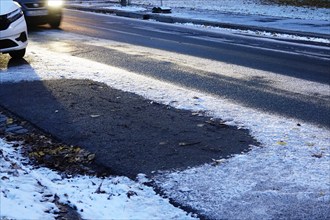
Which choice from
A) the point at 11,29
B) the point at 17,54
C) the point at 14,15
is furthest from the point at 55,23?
the point at 11,29

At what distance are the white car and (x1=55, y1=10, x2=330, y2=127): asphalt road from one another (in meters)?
1.47

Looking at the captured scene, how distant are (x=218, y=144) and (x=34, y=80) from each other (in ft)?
13.4

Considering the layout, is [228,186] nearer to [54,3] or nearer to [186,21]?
[54,3]

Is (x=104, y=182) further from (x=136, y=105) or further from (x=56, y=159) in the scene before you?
(x=136, y=105)

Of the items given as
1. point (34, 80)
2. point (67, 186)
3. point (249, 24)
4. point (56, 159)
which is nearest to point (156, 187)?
point (67, 186)

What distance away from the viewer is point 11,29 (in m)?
9.29

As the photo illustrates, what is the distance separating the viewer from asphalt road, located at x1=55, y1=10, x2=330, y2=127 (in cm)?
713

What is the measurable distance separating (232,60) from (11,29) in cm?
476

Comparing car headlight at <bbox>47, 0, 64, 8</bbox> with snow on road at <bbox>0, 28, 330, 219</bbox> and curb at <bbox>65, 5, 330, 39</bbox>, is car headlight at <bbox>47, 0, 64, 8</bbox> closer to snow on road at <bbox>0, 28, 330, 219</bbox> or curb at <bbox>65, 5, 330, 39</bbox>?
curb at <bbox>65, 5, 330, 39</bbox>

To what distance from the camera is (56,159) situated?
180 inches

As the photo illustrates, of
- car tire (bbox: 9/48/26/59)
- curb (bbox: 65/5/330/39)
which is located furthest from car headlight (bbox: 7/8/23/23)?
curb (bbox: 65/5/330/39)

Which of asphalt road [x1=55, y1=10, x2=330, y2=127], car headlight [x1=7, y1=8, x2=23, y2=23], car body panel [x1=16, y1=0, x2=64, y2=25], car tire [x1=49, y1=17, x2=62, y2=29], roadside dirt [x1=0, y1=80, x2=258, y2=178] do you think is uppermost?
car headlight [x1=7, y1=8, x2=23, y2=23]

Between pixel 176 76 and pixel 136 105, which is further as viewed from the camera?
pixel 176 76

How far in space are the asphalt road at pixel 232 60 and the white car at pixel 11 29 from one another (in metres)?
1.47
